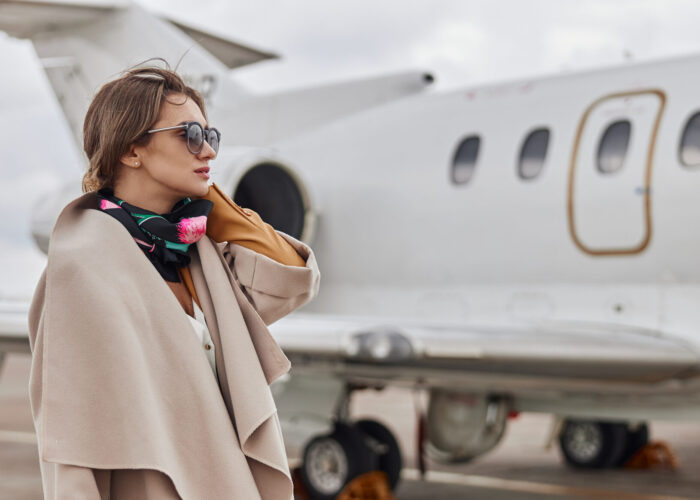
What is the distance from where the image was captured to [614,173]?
5.95m

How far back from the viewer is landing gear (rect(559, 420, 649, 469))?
29.1ft

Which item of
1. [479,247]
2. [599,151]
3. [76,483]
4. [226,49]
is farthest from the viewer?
[226,49]

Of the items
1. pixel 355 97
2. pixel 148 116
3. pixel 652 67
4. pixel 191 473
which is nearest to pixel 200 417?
pixel 191 473

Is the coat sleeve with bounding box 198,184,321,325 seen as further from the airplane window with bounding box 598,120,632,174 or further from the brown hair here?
the airplane window with bounding box 598,120,632,174

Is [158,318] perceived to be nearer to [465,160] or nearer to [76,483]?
[76,483]

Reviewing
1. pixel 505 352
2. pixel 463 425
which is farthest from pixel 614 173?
pixel 463 425

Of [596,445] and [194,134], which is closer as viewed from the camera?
[194,134]

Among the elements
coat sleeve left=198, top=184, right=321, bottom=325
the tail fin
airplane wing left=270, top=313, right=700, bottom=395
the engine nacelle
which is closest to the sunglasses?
coat sleeve left=198, top=184, right=321, bottom=325

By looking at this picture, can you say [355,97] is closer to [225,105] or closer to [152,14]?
[225,105]

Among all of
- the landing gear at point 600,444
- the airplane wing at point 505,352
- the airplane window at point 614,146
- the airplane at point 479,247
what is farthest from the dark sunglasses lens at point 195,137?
the landing gear at point 600,444

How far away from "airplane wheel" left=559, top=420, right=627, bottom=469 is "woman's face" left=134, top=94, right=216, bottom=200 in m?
8.05

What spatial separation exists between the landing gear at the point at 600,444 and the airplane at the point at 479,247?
2.34 meters

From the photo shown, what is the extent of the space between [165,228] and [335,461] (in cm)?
534

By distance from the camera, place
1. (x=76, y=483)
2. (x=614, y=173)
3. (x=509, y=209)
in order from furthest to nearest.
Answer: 1. (x=509, y=209)
2. (x=614, y=173)
3. (x=76, y=483)
